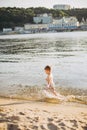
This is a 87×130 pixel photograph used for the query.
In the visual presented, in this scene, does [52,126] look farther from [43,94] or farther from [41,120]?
[43,94]

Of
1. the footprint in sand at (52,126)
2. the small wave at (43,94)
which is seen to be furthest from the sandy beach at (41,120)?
the small wave at (43,94)

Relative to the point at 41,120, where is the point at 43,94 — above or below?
below

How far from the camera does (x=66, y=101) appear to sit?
13102 millimetres

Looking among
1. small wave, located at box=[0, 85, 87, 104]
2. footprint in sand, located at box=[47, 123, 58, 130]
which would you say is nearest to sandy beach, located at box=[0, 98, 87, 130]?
footprint in sand, located at box=[47, 123, 58, 130]

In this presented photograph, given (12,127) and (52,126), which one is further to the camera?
(52,126)

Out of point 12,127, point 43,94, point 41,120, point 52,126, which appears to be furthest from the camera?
point 43,94

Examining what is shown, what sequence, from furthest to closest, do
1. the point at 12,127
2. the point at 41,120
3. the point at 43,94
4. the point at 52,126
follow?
the point at 43,94 → the point at 41,120 → the point at 52,126 → the point at 12,127

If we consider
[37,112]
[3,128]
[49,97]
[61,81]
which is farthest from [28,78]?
[3,128]

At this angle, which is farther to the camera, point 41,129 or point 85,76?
point 85,76

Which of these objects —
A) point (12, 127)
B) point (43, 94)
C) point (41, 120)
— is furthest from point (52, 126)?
point (43, 94)

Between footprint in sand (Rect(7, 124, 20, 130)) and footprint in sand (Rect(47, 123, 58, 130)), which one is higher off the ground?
footprint in sand (Rect(7, 124, 20, 130))

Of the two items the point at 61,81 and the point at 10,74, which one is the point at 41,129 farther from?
the point at 10,74

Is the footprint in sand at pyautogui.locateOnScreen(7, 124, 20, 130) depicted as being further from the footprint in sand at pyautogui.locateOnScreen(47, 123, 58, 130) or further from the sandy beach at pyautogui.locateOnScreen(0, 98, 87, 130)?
the footprint in sand at pyautogui.locateOnScreen(47, 123, 58, 130)

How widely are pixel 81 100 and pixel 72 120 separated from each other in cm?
442
